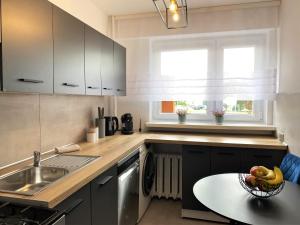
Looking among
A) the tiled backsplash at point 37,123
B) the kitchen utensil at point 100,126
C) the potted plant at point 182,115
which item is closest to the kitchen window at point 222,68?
the potted plant at point 182,115

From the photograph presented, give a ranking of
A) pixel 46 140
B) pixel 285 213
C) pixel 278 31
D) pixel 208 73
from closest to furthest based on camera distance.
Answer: pixel 285 213, pixel 46 140, pixel 278 31, pixel 208 73

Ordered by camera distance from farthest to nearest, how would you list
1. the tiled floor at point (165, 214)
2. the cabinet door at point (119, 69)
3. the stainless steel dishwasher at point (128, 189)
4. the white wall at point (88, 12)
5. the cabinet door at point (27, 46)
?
the cabinet door at point (119, 69)
the tiled floor at point (165, 214)
the white wall at point (88, 12)
the stainless steel dishwasher at point (128, 189)
the cabinet door at point (27, 46)

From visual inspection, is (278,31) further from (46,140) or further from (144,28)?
(46,140)

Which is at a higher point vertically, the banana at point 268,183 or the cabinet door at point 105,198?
the banana at point 268,183

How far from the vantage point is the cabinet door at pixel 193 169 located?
8.20 ft

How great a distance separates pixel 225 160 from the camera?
8.03 ft

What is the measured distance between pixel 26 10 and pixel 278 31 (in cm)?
255

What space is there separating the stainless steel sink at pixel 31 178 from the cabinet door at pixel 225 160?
1530 mm

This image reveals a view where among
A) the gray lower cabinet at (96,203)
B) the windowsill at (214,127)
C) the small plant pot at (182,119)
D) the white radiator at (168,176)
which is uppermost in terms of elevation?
the small plant pot at (182,119)

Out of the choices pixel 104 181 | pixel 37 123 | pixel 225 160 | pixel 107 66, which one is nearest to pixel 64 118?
pixel 37 123

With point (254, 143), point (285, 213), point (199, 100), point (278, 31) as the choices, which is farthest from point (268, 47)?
point (285, 213)

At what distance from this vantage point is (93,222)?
150 centimetres

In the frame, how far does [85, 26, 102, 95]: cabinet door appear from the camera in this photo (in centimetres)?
203

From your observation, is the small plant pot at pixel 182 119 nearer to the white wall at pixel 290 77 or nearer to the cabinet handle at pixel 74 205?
the white wall at pixel 290 77
